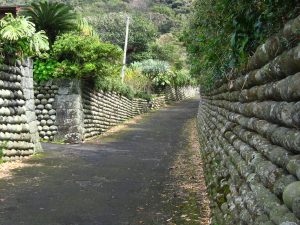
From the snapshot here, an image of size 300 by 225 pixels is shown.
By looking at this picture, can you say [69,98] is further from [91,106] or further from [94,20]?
[94,20]

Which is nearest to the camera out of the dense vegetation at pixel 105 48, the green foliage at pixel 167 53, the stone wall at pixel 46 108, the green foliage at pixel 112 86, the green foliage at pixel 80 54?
the green foliage at pixel 80 54

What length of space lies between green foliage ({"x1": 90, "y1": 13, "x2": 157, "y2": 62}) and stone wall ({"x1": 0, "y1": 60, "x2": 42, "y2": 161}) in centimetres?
3337

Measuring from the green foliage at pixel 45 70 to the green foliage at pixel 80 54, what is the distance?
22 centimetres

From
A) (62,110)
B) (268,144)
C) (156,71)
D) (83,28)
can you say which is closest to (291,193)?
(268,144)

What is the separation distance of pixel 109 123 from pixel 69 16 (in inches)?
290

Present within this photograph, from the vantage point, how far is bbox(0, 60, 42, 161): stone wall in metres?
9.81

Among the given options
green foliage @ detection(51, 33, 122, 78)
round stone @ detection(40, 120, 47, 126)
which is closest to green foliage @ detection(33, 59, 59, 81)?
green foliage @ detection(51, 33, 122, 78)

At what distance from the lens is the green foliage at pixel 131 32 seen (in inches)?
1805

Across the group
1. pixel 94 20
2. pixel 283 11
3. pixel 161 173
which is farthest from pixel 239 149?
pixel 94 20

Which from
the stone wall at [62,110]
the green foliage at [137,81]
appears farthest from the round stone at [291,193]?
the green foliage at [137,81]

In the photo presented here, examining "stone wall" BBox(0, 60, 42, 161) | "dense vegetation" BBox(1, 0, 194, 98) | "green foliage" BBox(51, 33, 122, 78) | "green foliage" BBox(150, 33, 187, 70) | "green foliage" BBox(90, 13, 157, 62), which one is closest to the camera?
"stone wall" BBox(0, 60, 42, 161)

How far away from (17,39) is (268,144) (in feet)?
25.8

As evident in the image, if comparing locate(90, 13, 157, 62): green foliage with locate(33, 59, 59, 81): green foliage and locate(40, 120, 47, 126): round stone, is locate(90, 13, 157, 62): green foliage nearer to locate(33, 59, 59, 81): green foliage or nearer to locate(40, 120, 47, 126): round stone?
locate(33, 59, 59, 81): green foliage

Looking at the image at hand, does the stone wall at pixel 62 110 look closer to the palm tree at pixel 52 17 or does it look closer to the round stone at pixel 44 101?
the round stone at pixel 44 101
